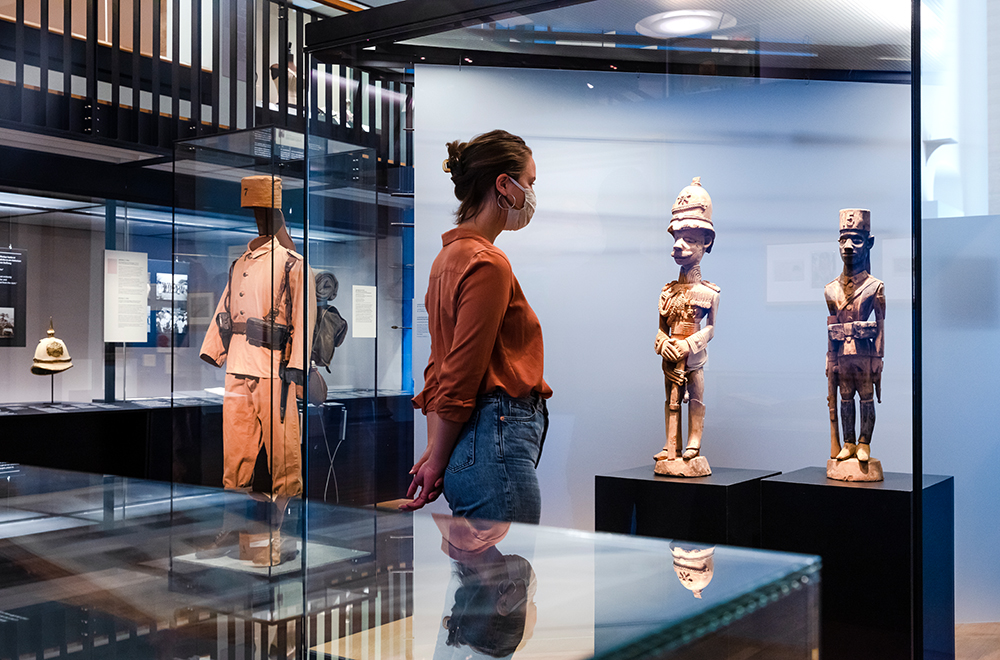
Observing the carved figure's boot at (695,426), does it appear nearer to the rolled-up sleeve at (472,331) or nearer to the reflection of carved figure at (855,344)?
the reflection of carved figure at (855,344)

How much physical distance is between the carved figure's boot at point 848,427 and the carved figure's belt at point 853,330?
0.18m

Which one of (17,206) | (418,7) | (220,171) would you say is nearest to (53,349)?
(17,206)

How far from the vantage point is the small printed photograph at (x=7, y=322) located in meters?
5.22

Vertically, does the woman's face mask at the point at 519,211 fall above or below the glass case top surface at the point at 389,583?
above

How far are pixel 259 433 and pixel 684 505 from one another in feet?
6.90

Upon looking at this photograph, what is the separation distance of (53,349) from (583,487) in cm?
390

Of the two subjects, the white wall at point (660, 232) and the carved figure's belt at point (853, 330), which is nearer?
the carved figure's belt at point (853, 330)

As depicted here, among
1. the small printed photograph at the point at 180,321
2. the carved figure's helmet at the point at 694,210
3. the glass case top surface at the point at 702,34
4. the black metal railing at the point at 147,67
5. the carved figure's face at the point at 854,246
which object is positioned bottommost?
the small printed photograph at the point at 180,321

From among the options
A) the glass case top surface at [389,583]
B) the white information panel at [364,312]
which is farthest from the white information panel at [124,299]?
the glass case top surface at [389,583]

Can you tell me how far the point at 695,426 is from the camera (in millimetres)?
2826

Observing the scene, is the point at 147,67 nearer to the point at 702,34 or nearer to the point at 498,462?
the point at 702,34

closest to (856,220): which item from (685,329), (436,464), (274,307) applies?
(685,329)

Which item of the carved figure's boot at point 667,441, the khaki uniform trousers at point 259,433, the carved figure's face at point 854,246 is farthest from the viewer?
the khaki uniform trousers at point 259,433

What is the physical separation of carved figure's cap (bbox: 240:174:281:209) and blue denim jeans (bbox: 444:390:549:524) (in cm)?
265
